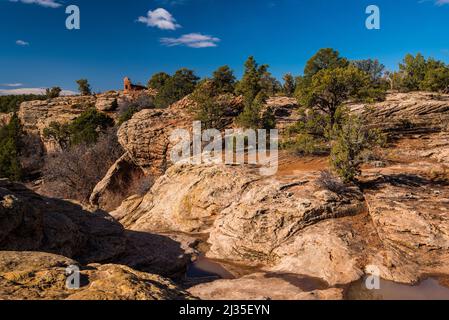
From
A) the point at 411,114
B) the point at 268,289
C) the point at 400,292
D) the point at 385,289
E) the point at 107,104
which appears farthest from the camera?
the point at 107,104

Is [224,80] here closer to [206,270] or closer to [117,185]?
[117,185]

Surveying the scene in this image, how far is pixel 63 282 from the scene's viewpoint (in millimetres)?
5613

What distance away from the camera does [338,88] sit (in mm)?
20641

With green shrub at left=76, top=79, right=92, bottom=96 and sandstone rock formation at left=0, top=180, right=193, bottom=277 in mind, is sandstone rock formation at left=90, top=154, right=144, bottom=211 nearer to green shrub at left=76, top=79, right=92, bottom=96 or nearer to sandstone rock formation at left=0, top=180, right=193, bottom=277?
sandstone rock formation at left=0, top=180, right=193, bottom=277

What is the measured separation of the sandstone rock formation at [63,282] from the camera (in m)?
5.04

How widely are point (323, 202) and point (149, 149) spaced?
18.2 meters

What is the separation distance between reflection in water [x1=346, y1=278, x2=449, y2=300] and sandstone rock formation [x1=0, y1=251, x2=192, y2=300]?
5421mm

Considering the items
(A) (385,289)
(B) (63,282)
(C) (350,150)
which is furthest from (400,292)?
(B) (63,282)

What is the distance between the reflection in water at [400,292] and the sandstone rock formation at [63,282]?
542 cm

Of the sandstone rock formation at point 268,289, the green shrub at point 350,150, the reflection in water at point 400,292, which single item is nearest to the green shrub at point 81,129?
the green shrub at point 350,150

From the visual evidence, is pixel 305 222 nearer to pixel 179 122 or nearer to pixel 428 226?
pixel 428 226

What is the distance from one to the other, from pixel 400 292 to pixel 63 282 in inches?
340

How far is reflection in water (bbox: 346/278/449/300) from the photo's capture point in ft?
28.5

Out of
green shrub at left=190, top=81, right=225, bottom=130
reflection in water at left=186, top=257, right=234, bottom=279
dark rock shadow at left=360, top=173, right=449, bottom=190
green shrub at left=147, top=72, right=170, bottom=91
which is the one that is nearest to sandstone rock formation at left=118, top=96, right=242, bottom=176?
green shrub at left=190, top=81, right=225, bottom=130
